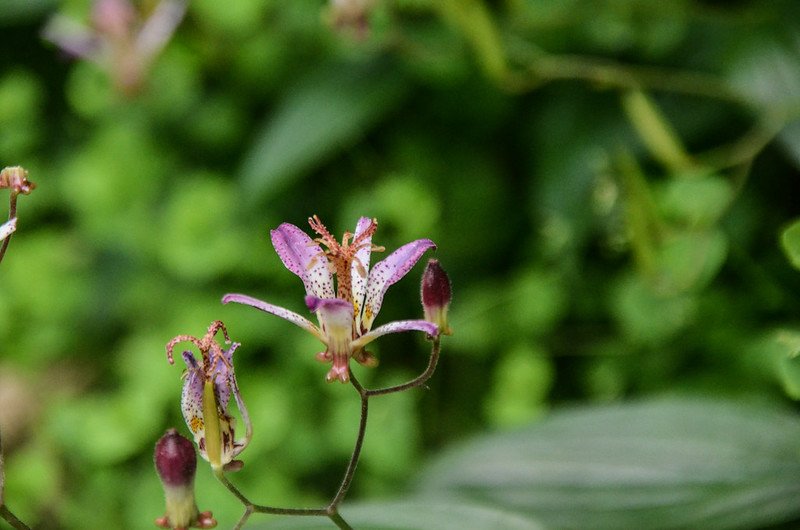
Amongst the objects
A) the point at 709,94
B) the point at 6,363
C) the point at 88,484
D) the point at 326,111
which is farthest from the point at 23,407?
the point at 709,94

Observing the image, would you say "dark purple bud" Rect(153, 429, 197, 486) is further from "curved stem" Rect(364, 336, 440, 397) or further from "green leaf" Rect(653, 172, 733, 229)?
"green leaf" Rect(653, 172, 733, 229)

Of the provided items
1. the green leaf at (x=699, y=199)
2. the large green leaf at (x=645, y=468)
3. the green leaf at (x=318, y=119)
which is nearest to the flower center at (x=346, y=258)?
the large green leaf at (x=645, y=468)

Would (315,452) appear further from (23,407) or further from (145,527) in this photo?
(23,407)

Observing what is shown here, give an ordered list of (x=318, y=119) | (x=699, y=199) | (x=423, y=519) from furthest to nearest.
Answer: (x=318, y=119)
(x=699, y=199)
(x=423, y=519)

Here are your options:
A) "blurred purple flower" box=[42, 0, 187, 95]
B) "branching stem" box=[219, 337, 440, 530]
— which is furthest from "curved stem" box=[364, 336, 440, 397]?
"blurred purple flower" box=[42, 0, 187, 95]

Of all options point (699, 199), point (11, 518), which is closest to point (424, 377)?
point (11, 518)

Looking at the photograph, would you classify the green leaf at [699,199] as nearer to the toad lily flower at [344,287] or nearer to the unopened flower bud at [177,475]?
the toad lily flower at [344,287]

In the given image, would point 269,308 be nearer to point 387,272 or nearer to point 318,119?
Answer: point 387,272
